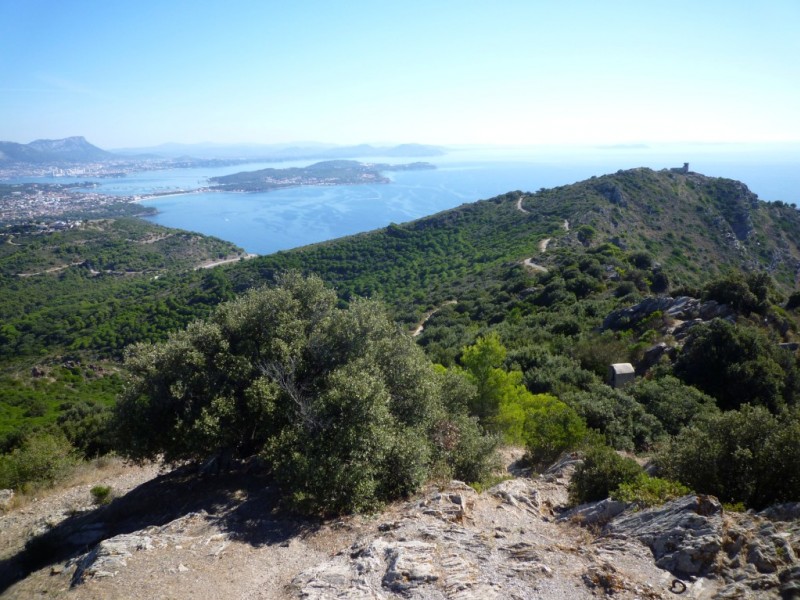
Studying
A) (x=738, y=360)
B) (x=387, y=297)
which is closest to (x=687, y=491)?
(x=738, y=360)

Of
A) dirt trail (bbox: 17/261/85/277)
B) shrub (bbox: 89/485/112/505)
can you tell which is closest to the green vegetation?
shrub (bbox: 89/485/112/505)

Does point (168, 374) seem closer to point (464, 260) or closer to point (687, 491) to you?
point (687, 491)

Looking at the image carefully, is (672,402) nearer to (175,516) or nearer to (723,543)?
(723,543)

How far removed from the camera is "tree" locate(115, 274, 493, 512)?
31.4ft

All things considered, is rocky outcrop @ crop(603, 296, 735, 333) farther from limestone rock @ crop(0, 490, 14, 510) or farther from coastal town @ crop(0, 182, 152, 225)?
coastal town @ crop(0, 182, 152, 225)

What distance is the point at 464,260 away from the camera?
56.1 m

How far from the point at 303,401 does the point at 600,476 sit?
22.9 feet

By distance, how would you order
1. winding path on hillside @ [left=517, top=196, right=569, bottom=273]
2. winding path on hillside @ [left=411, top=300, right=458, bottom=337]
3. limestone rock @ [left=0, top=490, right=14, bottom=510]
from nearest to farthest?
limestone rock @ [left=0, top=490, right=14, bottom=510]
winding path on hillside @ [left=411, top=300, right=458, bottom=337]
winding path on hillside @ [left=517, top=196, right=569, bottom=273]

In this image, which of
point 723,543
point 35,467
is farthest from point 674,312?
point 35,467

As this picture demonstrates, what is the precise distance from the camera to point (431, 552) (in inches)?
304

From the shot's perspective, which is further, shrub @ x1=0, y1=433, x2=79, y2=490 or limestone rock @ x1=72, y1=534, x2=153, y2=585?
shrub @ x1=0, y1=433, x2=79, y2=490

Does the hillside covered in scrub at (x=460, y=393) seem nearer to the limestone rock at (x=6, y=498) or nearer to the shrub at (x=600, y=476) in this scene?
the shrub at (x=600, y=476)

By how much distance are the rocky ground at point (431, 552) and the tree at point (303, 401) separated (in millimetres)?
944

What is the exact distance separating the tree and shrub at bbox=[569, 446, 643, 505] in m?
2.49
